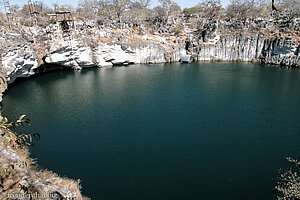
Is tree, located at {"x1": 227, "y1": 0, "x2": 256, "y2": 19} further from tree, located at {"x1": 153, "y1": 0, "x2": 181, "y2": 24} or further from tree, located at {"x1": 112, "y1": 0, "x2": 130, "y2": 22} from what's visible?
tree, located at {"x1": 112, "y1": 0, "x2": 130, "y2": 22}

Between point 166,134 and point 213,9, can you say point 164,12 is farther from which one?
point 166,134

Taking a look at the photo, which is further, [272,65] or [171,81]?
[272,65]

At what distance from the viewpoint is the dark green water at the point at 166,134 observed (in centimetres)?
1551

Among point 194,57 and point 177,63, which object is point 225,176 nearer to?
point 177,63

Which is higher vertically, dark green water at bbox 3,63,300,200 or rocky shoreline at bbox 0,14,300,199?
rocky shoreline at bbox 0,14,300,199

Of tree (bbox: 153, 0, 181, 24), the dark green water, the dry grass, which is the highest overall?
tree (bbox: 153, 0, 181, 24)

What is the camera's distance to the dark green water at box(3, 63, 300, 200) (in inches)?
611

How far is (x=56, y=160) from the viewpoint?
1797 centimetres

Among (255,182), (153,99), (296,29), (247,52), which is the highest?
(296,29)

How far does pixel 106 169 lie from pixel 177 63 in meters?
50.2

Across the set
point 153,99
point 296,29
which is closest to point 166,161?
point 153,99

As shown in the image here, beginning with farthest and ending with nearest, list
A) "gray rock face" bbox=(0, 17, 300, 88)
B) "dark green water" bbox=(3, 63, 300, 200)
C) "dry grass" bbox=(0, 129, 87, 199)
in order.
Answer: "gray rock face" bbox=(0, 17, 300, 88) < "dark green water" bbox=(3, 63, 300, 200) < "dry grass" bbox=(0, 129, 87, 199)

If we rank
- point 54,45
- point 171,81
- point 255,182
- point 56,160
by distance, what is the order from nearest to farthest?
1. point 255,182
2. point 56,160
3. point 171,81
4. point 54,45

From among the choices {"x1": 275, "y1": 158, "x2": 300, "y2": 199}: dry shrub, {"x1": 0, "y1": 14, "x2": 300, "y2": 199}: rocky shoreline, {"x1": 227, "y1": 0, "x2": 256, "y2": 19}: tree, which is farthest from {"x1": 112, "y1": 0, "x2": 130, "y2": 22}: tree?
{"x1": 275, "y1": 158, "x2": 300, "y2": 199}: dry shrub
